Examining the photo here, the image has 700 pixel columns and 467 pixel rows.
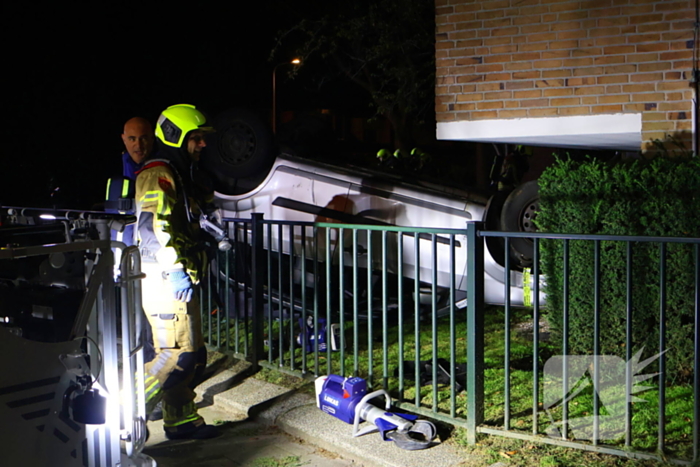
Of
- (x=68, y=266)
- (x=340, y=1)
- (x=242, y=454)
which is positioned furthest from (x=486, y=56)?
(x=340, y=1)

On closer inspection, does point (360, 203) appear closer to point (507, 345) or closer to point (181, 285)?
point (181, 285)

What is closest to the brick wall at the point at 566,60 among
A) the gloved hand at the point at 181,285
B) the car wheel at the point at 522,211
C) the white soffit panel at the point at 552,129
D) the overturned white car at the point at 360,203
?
the white soffit panel at the point at 552,129

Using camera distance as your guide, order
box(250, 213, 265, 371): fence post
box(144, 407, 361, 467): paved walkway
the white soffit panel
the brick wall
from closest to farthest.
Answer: box(144, 407, 361, 467): paved walkway, box(250, 213, 265, 371): fence post, the brick wall, the white soffit panel

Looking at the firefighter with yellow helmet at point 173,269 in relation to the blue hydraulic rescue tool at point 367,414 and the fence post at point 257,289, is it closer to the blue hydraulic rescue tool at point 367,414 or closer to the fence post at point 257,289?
the blue hydraulic rescue tool at point 367,414

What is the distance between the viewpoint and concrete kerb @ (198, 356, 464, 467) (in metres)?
4.15

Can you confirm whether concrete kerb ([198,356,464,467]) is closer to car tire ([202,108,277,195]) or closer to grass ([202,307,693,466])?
grass ([202,307,693,466])

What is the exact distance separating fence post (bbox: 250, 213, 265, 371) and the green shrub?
7.40 ft

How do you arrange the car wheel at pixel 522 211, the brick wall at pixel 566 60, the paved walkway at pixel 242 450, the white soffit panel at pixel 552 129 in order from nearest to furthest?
1. the paved walkway at pixel 242 450
2. the brick wall at pixel 566 60
3. the white soffit panel at pixel 552 129
4. the car wheel at pixel 522 211

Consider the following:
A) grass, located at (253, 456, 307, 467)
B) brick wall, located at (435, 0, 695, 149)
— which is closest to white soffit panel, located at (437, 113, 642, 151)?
brick wall, located at (435, 0, 695, 149)

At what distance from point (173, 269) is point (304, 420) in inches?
51.4

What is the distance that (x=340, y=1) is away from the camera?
2245cm

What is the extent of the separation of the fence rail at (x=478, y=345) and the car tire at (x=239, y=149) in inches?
30.9

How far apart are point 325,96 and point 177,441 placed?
3149cm

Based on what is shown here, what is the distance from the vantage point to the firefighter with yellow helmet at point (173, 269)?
4.69m
